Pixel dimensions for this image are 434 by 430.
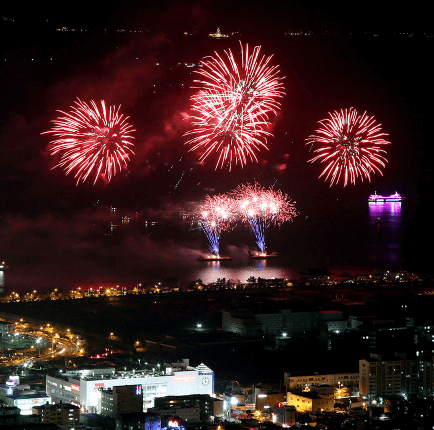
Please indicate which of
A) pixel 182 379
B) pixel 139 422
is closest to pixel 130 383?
pixel 182 379

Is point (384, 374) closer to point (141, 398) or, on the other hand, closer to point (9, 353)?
point (141, 398)

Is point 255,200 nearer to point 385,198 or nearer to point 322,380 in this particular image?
point 322,380

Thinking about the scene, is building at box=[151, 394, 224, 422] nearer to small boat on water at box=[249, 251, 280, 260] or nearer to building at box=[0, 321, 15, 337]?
building at box=[0, 321, 15, 337]

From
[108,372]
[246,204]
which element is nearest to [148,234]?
[246,204]

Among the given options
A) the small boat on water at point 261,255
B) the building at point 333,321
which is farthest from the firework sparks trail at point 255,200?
the building at point 333,321

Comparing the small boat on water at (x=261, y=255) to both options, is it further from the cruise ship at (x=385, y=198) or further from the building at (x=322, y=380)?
the cruise ship at (x=385, y=198)
